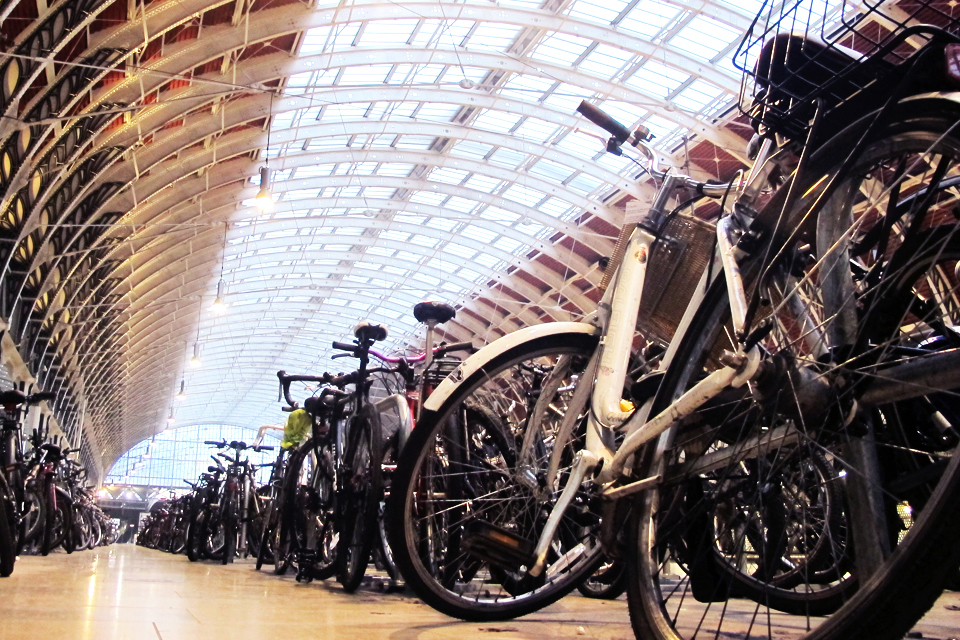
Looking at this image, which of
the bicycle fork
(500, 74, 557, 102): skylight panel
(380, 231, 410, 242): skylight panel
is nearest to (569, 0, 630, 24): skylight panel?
(500, 74, 557, 102): skylight panel

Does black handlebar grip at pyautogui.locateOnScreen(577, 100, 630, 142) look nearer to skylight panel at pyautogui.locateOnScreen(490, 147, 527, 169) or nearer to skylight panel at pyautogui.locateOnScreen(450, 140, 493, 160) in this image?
skylight panel at pyautogui.locateOnScreen(490, 147, 527, 169)

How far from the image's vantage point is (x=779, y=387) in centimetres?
168

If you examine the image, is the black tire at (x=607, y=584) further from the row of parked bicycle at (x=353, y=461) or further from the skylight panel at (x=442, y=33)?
the skylight panel at (x=442, y=33)

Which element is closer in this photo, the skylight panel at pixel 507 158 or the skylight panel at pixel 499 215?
the skylight panel at pixel 507 158

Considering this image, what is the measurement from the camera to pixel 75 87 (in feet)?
46.2

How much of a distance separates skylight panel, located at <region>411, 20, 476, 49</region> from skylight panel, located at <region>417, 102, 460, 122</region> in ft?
9.72

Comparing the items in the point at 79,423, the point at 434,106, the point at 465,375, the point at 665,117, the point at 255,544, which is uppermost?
the point at 434,106

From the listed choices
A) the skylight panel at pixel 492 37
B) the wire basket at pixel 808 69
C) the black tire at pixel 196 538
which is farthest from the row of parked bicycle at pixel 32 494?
the skylight panel at pixel 492 37

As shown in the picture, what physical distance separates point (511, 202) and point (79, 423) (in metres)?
19.0

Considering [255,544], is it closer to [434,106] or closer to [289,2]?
[289,2]

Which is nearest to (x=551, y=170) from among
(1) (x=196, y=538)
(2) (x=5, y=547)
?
(1) (x=196, y=538)

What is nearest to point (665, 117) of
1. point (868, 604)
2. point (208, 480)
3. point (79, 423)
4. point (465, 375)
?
point (208, 480)

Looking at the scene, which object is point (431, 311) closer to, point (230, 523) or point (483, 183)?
point (230, 523)

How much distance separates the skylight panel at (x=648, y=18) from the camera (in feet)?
56.7
